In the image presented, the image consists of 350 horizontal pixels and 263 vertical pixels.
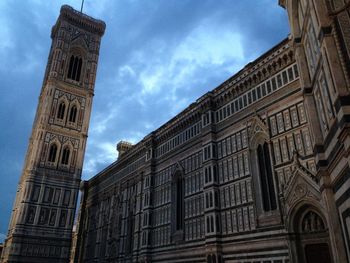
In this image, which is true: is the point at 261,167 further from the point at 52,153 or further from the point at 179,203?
the point at 52,153

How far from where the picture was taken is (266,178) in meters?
23.4

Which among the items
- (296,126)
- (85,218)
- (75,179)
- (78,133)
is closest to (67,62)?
(78,133)

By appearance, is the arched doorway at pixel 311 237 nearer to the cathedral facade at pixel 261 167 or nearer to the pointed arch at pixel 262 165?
the cathedral facade at pixel 261 167

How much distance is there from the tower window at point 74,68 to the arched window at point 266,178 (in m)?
43.3

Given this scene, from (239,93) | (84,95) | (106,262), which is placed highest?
(84,95)

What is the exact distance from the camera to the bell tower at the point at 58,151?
45969mm

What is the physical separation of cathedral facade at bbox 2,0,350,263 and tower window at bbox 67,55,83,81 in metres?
3.77

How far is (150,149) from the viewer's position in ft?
130

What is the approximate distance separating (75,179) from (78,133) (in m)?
8.00

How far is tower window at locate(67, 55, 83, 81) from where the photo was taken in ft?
192

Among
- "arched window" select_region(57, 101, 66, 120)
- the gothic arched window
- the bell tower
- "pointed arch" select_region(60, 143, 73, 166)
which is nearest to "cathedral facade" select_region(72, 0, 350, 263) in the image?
the bell tower

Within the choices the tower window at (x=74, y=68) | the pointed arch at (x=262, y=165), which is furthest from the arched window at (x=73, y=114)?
the pointed arch at (x=262, y=165)

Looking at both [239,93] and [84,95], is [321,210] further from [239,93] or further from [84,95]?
[84,95]

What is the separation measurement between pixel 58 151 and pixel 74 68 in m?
16.5
